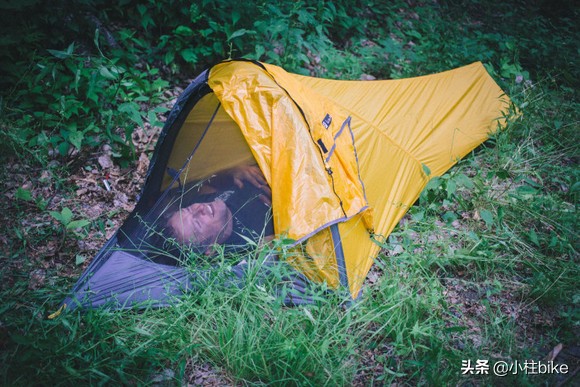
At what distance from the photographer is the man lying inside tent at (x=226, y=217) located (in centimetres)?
219

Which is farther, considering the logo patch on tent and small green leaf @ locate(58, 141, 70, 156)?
small green leaf @ locate(58, 141, 70, 156)

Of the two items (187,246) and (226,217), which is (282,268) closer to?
(226,217)

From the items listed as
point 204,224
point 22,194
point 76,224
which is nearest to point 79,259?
point 76,224

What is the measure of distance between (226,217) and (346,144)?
105 centimetres

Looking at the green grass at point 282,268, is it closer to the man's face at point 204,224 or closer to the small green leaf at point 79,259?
the small green leaf at point 79,259

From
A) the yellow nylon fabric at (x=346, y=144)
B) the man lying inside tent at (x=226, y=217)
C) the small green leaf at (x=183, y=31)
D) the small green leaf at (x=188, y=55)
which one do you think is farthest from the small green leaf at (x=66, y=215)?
the small green leaf at (x=183, y=31)

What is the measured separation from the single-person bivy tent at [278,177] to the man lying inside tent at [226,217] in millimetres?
19

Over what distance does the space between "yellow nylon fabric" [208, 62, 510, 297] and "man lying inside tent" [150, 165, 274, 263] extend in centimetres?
14

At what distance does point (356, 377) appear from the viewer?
192cm

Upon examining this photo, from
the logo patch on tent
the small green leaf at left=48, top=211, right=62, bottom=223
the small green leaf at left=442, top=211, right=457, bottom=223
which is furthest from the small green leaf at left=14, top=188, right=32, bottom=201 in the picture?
the small green leaf at left=442, top=211, right=457, bottom=223

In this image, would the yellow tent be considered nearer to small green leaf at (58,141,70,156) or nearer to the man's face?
the man's face

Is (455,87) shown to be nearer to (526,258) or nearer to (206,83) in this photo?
(526,258)

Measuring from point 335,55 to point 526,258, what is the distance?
336cm

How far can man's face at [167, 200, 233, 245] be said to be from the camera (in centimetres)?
219
